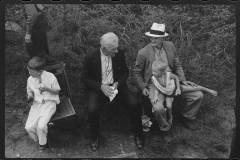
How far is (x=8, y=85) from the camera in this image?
565cm

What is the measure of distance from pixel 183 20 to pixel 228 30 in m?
1.16

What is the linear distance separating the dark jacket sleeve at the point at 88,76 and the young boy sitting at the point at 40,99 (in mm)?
505

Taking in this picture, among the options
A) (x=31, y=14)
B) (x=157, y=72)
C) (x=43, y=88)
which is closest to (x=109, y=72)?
(x=157, y=72)

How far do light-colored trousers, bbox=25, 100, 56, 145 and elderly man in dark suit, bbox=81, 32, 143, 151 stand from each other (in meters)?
0.66

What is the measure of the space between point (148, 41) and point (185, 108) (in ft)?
6.90

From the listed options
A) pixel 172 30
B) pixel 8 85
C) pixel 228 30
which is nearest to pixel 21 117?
pixel 8 85

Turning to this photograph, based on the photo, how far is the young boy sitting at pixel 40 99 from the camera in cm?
409

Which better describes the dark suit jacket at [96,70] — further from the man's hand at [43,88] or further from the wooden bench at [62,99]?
the man's hand at [43,88]

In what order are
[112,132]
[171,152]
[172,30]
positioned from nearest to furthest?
[171,152]
[112,132]
[172,30]

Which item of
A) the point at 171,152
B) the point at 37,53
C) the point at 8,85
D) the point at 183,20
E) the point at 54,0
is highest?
the point at 54,0

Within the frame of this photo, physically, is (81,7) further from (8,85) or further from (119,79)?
(119,79)

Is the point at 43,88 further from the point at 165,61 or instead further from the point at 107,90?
the point at 165,61

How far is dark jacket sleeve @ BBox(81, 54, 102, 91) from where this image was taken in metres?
4.37

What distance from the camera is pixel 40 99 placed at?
4.29 metres
